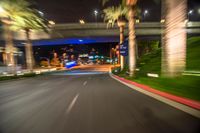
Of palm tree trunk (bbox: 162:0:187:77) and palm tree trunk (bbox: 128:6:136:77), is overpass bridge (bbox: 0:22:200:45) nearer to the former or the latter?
palm tree trunk (bbox: 128:6:136:77)

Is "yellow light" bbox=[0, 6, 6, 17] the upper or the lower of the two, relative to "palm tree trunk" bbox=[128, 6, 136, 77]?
upper

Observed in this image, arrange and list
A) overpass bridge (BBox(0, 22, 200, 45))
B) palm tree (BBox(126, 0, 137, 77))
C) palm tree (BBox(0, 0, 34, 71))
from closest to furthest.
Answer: palm tree (BBox(126, 0, 137, 77))
palm tree (BBox(0, 0, 34, 71))
overpass bridge (BBox(0, 22, 200, 45))

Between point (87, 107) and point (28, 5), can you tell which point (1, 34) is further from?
point (87, 107)

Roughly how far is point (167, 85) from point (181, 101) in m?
4.52

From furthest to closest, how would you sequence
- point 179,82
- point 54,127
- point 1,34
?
1. point 1,34
2. point 179,82
3. point 54,127

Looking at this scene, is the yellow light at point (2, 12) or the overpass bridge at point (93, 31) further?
the overpass bridge at point (93, 31)

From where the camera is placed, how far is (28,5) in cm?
3250

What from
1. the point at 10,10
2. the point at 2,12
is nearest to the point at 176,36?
the point at 10,10

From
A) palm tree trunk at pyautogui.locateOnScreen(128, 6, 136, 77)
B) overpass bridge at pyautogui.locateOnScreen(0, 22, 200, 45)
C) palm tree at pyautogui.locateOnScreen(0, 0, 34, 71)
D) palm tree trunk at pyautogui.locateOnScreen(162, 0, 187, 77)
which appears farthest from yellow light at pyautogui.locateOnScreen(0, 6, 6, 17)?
palm tree trunk at pyautogui.locateOnScreen(162, 0, 187, 77)

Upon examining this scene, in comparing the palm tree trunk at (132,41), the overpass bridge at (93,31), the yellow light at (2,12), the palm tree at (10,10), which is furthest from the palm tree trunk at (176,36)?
the overpass bridge at (93,31)

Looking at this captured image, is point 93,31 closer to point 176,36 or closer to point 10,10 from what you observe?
point 10,10

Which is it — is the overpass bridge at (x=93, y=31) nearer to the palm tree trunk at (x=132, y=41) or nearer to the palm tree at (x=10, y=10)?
the palm tree at (x=10, y=10)

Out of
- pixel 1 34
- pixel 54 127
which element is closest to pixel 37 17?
pixel 1 34

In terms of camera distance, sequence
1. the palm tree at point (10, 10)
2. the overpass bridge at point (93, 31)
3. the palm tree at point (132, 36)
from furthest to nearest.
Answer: the overpass bridge at point (93, 31)
the palm tree at point (10, 10)
the palm tree at point (132, 36)
